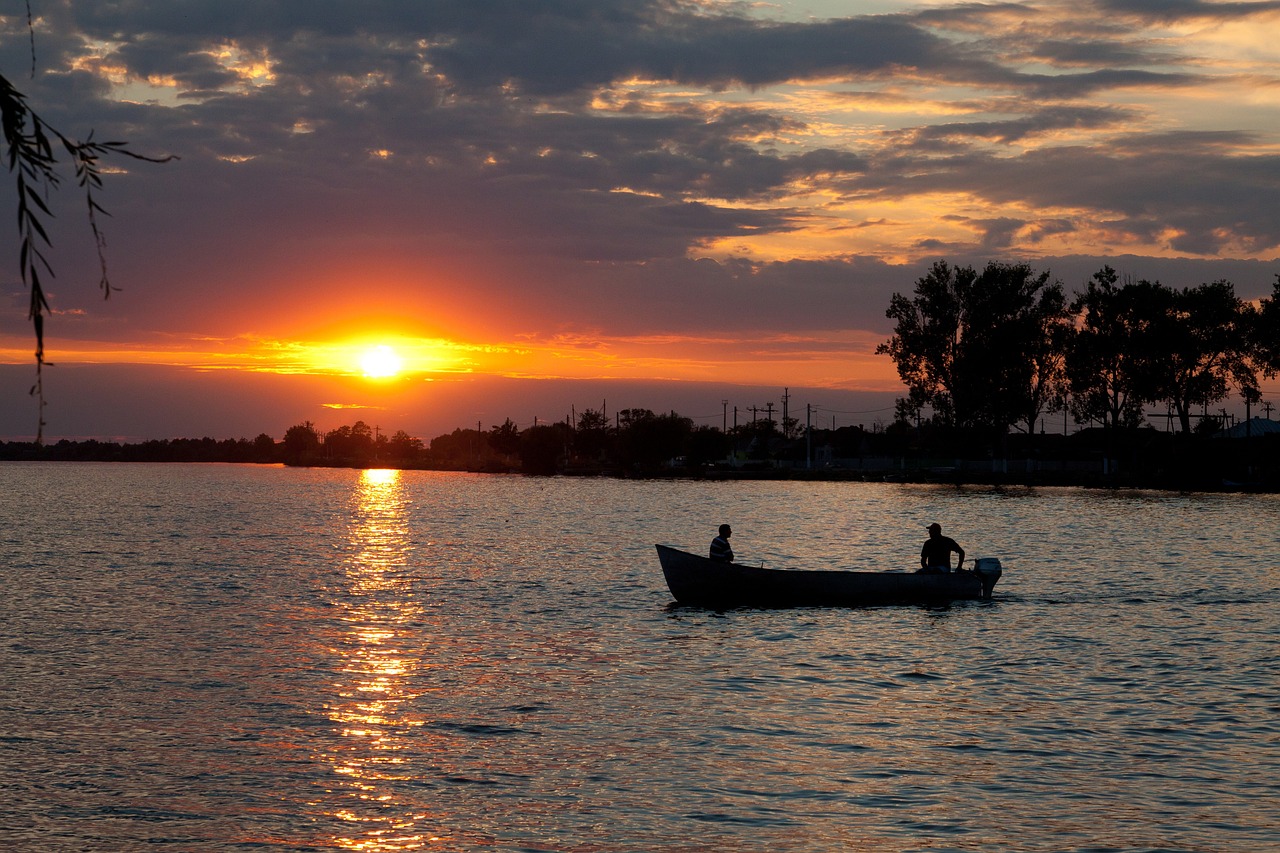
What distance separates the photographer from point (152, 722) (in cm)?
2147

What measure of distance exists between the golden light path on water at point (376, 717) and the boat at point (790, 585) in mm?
8501

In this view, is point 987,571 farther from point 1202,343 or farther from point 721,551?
point 1202,343

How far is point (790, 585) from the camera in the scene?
36.4 metres

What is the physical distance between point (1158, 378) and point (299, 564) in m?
99.8

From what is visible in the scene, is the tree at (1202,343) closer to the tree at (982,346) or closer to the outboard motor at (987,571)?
the tree at (982,346)

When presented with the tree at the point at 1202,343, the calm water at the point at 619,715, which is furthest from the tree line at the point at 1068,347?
the calm water at the point at 619,715

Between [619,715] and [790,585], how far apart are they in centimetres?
1503

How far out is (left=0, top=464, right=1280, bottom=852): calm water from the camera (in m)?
15.8

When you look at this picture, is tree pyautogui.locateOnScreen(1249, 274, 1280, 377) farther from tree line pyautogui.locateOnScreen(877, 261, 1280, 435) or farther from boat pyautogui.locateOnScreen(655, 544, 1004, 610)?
boat pyautogui.locateOnScreen(655, 544, 1004, 610)

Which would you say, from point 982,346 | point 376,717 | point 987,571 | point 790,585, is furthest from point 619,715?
point 982,346

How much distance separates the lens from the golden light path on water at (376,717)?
51.4 ft

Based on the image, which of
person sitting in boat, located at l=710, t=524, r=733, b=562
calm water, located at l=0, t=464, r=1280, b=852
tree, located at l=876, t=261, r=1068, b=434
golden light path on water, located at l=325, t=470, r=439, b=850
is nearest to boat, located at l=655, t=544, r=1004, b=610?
person sitting in boat, located at l=710, t=524, r=733, b=562

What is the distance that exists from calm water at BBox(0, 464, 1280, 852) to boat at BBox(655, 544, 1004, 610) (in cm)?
61

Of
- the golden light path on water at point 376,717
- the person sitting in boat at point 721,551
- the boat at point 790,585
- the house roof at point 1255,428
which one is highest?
the house roof at point 1255,428
